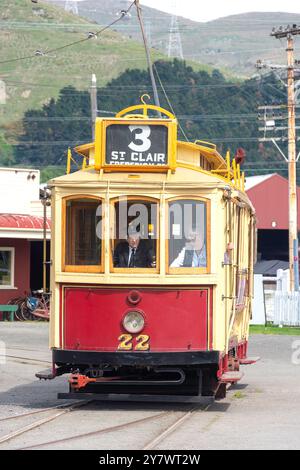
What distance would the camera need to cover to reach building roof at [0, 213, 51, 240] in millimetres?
36500

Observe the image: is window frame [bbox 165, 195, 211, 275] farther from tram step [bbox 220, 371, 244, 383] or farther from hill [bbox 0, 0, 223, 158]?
hill [bbox 0, 0, 223, 158]

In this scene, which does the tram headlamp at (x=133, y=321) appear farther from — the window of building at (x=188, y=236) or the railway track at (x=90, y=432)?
the railway track at (x=90, y=432)

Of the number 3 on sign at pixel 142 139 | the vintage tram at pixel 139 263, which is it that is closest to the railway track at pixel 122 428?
the vintage tram at pixel 139 263

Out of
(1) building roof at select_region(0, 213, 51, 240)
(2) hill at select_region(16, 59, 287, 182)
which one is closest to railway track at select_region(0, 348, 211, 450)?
(1) building roof at select_region(0, 213, 51, 240)

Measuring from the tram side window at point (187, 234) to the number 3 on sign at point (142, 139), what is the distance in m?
0.79

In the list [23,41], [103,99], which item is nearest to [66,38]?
[23,41]

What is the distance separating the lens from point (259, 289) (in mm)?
33938

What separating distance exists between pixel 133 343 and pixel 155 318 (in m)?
0.39

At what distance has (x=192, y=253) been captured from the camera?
1404 cm

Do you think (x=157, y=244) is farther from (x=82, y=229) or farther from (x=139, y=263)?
(x=82, y=229)

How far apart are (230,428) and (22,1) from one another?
178 m

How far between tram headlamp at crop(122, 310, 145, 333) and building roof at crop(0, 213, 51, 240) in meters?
A: 22.5

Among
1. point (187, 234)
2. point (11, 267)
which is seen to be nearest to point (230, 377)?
point (187, 234)
